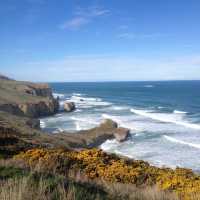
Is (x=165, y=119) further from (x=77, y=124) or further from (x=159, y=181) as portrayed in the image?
(x=159, y=181)

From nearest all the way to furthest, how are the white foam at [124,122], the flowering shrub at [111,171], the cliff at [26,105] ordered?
the flowering shrub at [111,171] → the white foam at [124,122] → the cliff at [26,105]

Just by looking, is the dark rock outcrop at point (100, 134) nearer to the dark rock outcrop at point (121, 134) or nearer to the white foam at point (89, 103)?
the dark rock outcrop at point (121, 134)

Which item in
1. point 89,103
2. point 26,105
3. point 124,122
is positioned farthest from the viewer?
point 89,103

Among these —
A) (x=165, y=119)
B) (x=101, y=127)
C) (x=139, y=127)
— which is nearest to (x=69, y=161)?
(x=101, y=127)

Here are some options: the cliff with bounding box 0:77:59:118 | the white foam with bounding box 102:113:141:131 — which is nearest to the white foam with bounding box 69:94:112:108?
the cliff with bounding box 0:77:59:118

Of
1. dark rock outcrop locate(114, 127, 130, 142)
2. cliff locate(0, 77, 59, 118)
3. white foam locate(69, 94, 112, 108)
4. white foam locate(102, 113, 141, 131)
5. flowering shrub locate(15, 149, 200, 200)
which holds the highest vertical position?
flowering shrub locate(15, 149, 200, 200)

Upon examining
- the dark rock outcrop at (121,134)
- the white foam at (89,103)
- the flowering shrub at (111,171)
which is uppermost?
the flowering shrub at (111,171)

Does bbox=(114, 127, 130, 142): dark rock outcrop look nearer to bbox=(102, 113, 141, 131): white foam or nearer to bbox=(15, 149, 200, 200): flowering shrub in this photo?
bbox=(102, 113, 141, 131): white foam

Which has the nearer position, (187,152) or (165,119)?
(187,152)

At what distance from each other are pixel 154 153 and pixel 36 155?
23.1 meters

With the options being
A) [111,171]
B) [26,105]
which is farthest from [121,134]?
[111,171]

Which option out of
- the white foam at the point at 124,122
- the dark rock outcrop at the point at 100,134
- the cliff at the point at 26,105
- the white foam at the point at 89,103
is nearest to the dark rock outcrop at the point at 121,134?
the dark rock outcrop at the point at 100,134

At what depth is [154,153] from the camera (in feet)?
109

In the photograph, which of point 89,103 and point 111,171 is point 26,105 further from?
point 111,171
